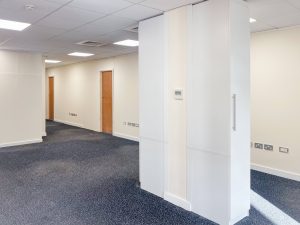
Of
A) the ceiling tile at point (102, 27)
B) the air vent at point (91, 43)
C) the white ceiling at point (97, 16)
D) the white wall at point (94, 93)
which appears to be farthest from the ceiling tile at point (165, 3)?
the white wall at point (94, 93)

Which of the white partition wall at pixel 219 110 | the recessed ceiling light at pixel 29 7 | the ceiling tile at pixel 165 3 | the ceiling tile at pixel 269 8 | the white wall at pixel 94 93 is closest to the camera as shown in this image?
the white partition wall at pixel 219 110

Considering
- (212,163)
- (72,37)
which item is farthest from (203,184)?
(72,37)

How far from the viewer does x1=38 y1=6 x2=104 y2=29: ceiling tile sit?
3.71m

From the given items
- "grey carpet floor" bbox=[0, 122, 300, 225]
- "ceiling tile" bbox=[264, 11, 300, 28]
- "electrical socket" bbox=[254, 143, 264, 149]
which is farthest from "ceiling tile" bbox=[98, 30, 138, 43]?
"electrical socket" bbox=[254, 143, 264, 149]

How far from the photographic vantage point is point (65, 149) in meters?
7.02

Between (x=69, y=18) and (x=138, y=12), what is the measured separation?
116 cm

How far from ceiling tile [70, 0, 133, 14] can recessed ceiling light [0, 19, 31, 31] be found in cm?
157

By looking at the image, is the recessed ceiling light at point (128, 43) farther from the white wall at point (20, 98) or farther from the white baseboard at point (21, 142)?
the white baseboard at point (21, 142)

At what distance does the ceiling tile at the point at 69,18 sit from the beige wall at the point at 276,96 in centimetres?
311

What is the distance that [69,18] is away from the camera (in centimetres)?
406

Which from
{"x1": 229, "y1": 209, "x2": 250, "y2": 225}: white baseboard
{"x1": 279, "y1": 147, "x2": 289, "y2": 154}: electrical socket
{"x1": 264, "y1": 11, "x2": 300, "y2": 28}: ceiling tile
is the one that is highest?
{"x1": 264, "y1": 11, "x2": 300, "y2": 28}: ceiling tile

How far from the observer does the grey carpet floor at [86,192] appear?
3.25 meters

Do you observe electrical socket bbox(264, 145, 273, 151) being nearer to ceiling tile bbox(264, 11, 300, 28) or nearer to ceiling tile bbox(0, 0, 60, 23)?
ceiling tile bbox(264, 11, 300, 28)

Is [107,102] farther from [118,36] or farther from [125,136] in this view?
[118,36]
